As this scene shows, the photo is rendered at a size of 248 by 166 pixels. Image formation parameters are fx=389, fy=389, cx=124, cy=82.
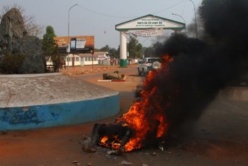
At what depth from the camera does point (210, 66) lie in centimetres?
843

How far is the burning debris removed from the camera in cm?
827

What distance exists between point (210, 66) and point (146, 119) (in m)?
1.80

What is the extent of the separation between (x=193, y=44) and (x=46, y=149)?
403 centimetres

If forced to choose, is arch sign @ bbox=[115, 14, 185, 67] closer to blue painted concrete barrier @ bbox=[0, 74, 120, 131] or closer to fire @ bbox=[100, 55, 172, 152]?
blue painted concrete barrier @ bbox=[0, 74, 120, 131]

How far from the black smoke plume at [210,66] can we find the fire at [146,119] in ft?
0.40

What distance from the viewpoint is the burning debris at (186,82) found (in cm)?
827

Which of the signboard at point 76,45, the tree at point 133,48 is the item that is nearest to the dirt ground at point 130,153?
the signboard at point 76,45

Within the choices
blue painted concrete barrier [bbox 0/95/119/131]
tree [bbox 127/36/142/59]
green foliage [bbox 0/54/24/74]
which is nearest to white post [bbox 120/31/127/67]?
tree [bbox 127/36/142/59]

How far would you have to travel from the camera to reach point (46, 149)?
27.2ft

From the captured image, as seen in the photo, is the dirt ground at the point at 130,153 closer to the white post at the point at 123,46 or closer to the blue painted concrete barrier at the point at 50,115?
the blue painted concrete barrier at the point at 50,115

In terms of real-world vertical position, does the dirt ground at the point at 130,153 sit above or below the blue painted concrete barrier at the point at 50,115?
below

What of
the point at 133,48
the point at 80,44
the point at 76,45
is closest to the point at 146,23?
the point at 80,44

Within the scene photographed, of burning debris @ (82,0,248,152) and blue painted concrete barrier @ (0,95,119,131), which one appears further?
blue painted concrete barrier @ (0,95,119,131)

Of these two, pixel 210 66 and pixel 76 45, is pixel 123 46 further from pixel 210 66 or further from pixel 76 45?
pixel 210 66
